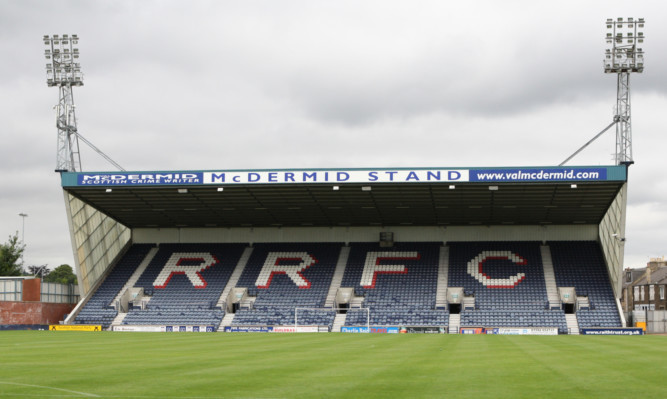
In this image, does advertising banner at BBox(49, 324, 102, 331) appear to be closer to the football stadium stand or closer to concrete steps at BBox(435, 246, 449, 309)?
the football stadium stand

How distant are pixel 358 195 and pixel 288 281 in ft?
39.4

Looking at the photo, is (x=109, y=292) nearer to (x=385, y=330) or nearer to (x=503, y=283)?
(x=385, y=330)

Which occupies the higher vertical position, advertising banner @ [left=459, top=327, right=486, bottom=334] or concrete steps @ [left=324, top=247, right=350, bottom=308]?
concrete steps @ [left=324, top=247, right=350, bottom=308]

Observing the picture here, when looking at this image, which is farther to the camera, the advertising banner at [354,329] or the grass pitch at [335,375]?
the advertising banner at [354,329]

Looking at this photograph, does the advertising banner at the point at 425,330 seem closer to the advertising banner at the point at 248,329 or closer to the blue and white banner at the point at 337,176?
the advertising banner at the point at 248,329

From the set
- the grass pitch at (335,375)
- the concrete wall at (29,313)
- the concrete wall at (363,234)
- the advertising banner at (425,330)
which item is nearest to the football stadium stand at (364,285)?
the concrete wall at (363,234)

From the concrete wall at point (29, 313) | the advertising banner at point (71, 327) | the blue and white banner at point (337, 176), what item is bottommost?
the advertising banner at point (71, 327)

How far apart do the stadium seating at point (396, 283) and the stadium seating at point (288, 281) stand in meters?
2.12

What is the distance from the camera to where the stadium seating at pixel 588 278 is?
52375 mm

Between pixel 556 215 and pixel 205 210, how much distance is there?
29.9 m

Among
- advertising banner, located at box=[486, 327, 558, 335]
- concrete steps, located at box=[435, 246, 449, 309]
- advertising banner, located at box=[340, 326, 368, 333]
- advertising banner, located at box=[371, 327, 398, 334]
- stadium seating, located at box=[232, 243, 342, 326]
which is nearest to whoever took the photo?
advertising banner, located at box=[486, 327, 558, 335]

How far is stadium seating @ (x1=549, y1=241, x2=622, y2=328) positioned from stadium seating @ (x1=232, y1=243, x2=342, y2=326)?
19.3 m

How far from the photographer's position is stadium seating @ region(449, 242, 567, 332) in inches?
2062

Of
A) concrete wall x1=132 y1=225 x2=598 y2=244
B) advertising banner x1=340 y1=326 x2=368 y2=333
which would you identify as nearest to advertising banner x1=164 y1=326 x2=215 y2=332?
→ advertising banner x1=340 y1=326 x2=368 y2=333
